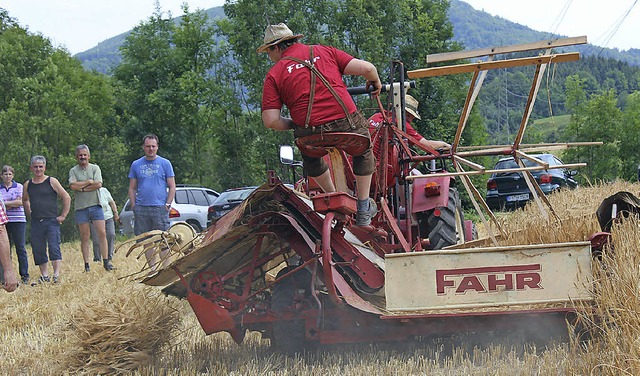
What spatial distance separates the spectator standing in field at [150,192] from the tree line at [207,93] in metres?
17.1

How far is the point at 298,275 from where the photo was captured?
17.4 ft

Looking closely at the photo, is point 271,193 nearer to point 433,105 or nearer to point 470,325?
point 470,325

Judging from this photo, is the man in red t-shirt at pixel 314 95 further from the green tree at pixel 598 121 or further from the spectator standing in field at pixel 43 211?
the green tree at pixel 598 121

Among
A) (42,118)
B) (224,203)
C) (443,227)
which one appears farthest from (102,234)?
(42,118)

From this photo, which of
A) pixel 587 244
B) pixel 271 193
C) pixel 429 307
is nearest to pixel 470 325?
pixel 429 307

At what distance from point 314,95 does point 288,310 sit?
143 cm

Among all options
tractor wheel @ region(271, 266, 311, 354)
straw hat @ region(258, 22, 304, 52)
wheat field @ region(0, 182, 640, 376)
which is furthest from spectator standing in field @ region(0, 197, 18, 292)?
straw hat @ region(258, 22, 304, 52)

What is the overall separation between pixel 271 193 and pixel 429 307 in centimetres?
130

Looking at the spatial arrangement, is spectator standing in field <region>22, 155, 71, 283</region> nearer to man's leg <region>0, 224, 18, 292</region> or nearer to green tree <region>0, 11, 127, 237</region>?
man's leg <region>0, 224, 18, 292</region>

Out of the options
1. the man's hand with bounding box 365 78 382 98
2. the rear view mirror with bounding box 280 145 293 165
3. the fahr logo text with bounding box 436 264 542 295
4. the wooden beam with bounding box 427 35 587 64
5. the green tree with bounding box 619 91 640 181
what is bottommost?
the green tree with bounding box 619 91 640 181

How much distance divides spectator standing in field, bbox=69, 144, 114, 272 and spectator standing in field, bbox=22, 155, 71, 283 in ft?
1.12

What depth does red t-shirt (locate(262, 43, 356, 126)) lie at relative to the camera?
16.6 feet

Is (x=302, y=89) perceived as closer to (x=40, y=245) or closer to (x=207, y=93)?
(x=40, y=245)

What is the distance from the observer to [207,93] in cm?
3309
